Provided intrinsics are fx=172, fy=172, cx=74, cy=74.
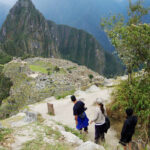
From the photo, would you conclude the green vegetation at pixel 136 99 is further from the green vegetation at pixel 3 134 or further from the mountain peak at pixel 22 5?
the mountain peak at pixel 22 5

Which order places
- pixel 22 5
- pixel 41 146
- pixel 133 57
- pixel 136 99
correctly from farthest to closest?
pixel 22 5 → pixel 136 99 → pixel 133 57 → pixel 41 146

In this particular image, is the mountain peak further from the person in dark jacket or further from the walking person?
the person in dark jacket

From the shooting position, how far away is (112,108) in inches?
261

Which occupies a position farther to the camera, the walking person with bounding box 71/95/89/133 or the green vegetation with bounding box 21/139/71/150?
the walking person with bounding box 71/95/89/133

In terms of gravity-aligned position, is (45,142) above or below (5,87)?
above

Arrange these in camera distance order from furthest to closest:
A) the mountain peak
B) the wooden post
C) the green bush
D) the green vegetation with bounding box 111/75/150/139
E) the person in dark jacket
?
the mountain peak, the green bush, the wooden post, the green vegetation with bounding box 111/75/150/139, the person in dark jacket

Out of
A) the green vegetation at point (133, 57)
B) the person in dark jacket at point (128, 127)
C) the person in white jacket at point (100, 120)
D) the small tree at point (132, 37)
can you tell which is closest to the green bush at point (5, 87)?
the green vegetation at point (133, 57)

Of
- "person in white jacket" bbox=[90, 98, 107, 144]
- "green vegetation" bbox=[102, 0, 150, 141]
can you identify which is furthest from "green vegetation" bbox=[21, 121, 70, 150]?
"green vegetation" bbox=[102, 0, 150, 141]

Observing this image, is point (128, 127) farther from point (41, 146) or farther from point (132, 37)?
point (132, 37)

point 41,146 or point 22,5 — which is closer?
point 41,146

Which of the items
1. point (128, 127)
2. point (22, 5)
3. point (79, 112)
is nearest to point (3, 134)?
point (79, 112)

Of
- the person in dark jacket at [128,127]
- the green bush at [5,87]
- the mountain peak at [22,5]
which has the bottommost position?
the green bush at [5,87]

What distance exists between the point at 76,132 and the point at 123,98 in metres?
2.21

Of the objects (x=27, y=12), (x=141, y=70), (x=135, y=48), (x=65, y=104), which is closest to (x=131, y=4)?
(x=135, y=48)
